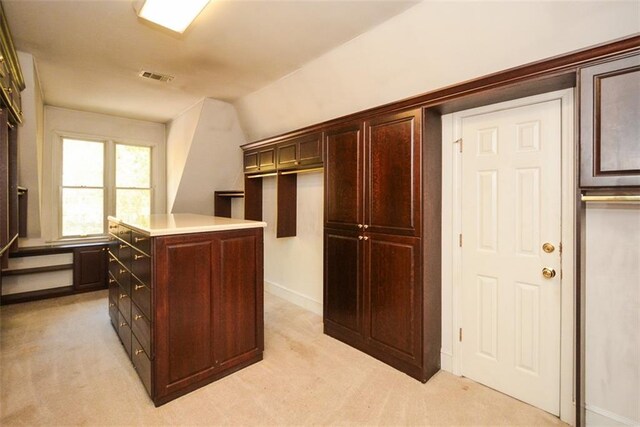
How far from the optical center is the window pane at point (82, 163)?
475cm

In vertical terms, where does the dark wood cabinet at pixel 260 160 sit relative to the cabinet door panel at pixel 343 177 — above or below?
above

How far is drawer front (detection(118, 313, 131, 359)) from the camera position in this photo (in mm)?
2619

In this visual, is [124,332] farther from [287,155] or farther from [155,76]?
[155,76]

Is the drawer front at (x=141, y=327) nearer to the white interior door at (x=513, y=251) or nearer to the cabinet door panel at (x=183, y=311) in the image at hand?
the cabinet door panel at (x=183, y=311)

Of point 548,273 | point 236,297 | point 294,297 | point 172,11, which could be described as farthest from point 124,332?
point 548,273

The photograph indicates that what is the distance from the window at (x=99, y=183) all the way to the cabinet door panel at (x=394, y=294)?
4.14 metres

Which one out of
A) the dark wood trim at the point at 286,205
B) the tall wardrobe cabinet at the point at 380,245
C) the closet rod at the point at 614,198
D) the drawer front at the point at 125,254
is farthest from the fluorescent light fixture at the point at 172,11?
the closet rod at the point at 614,198

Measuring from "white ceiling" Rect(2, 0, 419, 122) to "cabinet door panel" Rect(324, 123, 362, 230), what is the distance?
76cm

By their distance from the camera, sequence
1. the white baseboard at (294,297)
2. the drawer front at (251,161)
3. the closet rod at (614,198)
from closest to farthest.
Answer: the closet rod at (614,198)
the white baseboard at (294,297)
the drawer front at (251,161)

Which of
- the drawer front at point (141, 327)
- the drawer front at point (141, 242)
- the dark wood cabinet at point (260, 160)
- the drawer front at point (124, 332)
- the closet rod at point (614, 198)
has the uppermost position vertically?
the dark wood cabinet at point (260, 160)

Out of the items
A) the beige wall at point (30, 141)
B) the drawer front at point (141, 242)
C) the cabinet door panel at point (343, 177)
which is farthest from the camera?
the beige wall at point (30, 141)

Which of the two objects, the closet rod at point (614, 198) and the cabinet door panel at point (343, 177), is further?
the cabinet door panel at point (343, 177)

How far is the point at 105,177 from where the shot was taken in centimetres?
504

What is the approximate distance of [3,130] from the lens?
2.45 metres
